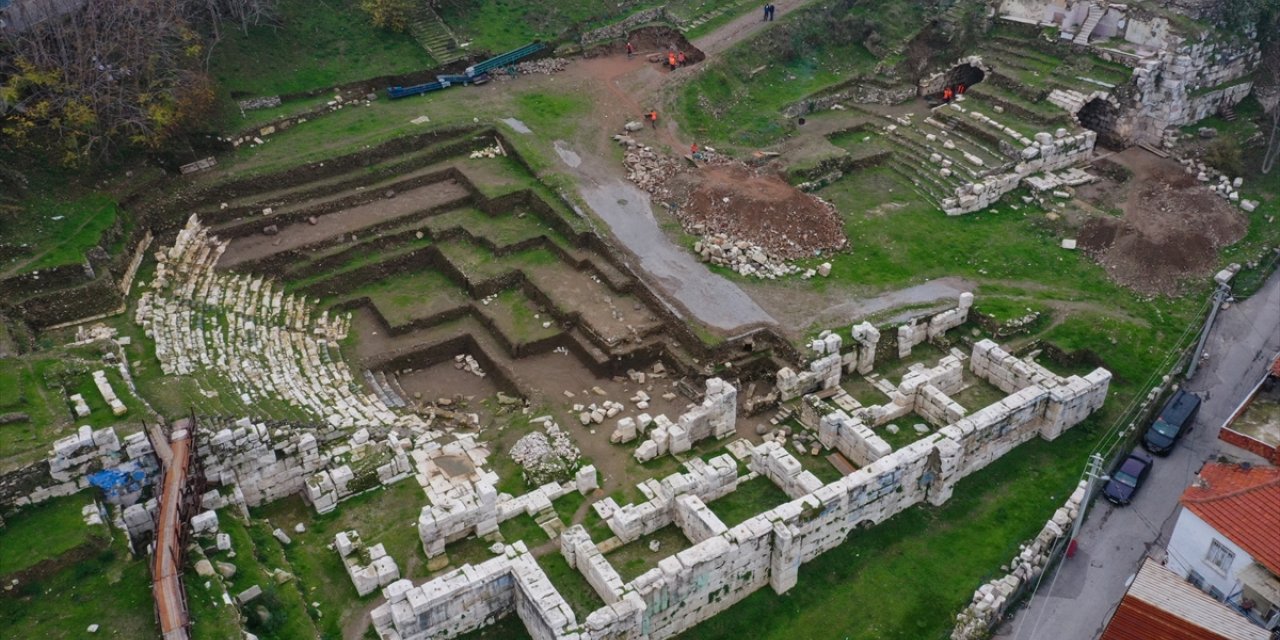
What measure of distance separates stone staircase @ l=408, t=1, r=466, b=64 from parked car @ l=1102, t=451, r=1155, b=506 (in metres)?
32.9

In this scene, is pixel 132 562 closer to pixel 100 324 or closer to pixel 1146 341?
pixel 100 324

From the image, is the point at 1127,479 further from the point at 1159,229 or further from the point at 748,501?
the point at 1159,229

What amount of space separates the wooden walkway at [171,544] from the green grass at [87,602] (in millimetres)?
607

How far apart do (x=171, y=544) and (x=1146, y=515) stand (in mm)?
25608

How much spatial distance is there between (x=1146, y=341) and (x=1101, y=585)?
10907mm

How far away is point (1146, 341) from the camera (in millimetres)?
33438

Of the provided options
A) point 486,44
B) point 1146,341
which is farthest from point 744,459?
point 486,44

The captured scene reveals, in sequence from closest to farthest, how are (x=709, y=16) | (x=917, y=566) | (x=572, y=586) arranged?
(x=572, y=586) < (x=917, y=566) < (x=709, y=16)

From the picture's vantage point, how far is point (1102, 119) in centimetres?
4500

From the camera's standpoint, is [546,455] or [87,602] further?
[546,455]

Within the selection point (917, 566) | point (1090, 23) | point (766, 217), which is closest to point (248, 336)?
point (766, 217)

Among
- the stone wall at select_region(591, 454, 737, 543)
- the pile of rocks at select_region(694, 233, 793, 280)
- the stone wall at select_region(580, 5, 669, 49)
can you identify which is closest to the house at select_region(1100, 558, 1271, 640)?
the stone wall at select_region(591, 454, 737, 543)

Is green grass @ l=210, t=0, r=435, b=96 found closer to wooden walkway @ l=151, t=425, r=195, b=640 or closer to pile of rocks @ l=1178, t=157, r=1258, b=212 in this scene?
wooden walkway @ l=151, t=425, r=195, b=640

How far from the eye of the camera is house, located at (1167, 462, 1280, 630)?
23094mm
